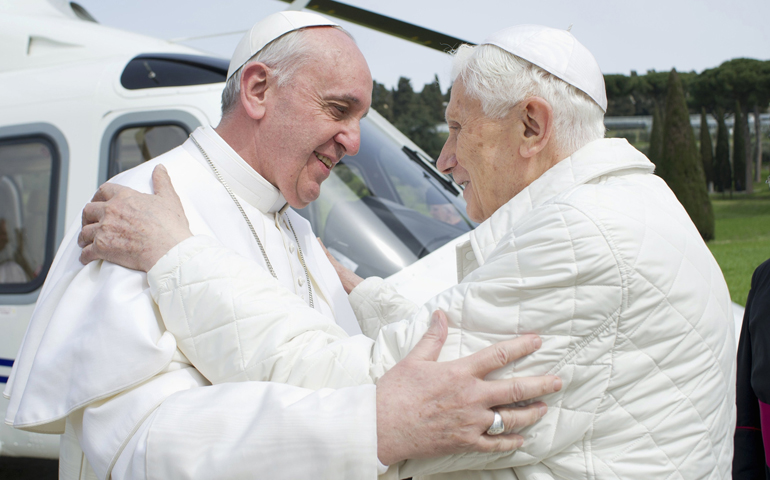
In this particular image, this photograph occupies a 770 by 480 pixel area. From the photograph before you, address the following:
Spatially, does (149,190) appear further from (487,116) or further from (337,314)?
(487,116)

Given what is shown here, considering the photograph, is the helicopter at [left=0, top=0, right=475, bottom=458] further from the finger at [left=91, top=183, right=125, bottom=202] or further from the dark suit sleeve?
the finger at [left=91, top=183, right=125, bottom=202]

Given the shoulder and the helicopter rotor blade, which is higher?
the helicopter rotor blade

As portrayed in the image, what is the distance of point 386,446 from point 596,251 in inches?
24.8

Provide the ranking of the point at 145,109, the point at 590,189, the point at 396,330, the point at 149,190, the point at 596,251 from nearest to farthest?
the point at 596,251 < the point at 590,189 < the point at 396,330 < the point at 149,190 < the point at 145,109

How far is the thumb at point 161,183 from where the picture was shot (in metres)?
1.71

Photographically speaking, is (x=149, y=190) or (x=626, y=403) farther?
(x=149, y=190)

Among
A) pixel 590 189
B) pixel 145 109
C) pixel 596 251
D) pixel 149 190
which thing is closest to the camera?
pixel 596 251

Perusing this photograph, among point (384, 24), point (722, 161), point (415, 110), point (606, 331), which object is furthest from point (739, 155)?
point (606, 331)

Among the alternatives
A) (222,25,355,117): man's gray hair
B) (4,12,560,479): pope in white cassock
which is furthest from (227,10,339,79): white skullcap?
(4,12,560,479): pope in white cassock

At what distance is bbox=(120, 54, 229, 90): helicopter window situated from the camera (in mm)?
3406

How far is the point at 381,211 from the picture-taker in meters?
3.41

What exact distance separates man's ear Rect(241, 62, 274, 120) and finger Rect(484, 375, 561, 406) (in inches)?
50.1

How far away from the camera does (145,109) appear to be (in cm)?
332

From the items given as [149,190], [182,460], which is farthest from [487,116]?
[182,460]
